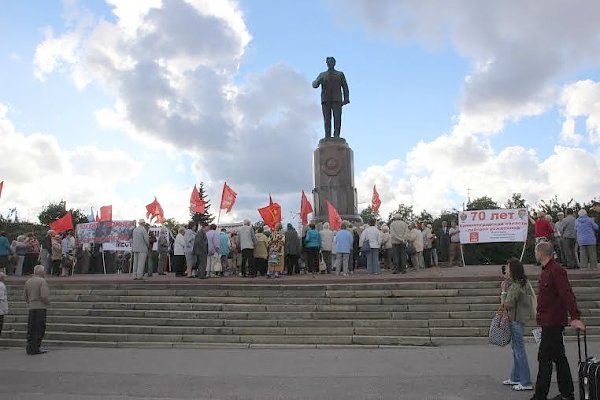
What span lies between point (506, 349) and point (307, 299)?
4421 millimetres

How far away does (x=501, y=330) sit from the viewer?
6824mm

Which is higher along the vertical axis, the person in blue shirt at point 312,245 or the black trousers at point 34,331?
the person in blue shirt at point 312,245

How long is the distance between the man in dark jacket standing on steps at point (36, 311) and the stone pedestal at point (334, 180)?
1313cm

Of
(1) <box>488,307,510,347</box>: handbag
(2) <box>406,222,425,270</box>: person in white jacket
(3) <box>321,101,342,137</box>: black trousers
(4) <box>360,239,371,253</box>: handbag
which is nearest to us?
(1) <box>488,307,510,347</box>: handbag

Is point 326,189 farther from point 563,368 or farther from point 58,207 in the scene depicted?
point 58,207

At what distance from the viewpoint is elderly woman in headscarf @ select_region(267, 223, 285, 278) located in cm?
1525

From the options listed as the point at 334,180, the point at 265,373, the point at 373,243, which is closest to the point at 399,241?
the point at 373,243

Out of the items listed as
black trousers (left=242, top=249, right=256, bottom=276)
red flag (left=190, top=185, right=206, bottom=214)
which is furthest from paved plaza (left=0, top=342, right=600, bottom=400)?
red flag (left=190, top=185, right=206, bottom=214)

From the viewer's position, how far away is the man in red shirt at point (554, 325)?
584 cm

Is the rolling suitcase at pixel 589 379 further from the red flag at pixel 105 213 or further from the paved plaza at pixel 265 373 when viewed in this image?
the red flag at pixel 105 213

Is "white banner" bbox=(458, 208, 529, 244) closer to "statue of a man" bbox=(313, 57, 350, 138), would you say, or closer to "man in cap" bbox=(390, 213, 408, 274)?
"man in cap" bbox=(390, 213, 408, 274)

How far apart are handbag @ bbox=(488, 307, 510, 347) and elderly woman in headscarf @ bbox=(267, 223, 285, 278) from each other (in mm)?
8879

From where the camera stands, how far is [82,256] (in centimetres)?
2217

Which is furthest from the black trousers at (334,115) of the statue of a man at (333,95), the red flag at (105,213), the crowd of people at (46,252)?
the crowd of people at (46,252)
